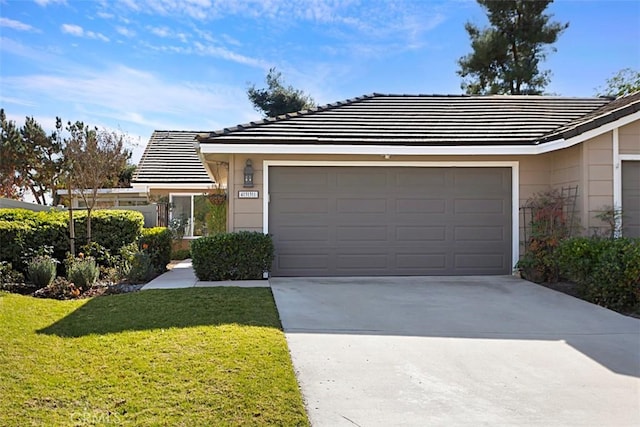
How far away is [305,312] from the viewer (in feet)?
21.9

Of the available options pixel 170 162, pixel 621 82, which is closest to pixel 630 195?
pixel 170 162

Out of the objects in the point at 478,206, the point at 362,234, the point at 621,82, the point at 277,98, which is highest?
the point at 621,82

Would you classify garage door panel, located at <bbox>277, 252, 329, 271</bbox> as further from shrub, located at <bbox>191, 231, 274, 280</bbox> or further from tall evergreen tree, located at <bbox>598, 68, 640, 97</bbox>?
tall evergreen tree, located at <bbox>598, 68, 640, 97</bbox>

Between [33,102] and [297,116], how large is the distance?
6.83 m

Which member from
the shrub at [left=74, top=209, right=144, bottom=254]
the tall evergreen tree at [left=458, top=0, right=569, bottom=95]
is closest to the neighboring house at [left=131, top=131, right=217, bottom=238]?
the shrub at [left=74, top=209, right=144, bottom=254]

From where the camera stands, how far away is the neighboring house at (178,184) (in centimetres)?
1593

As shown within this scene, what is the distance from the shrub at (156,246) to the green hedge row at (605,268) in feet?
26.3

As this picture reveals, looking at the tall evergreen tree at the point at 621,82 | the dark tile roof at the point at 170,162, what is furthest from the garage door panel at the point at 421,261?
the tall evergreen tree at the point at 621,82

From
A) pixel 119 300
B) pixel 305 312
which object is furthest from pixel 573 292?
pixel 119 300

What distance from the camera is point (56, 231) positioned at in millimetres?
9992

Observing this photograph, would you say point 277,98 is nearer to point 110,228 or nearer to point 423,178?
point 110,228

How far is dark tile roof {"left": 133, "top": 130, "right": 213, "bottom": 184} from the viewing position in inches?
636

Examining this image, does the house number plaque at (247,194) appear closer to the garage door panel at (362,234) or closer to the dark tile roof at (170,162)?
the garage door panel at (362,234)

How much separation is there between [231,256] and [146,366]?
186 inches
